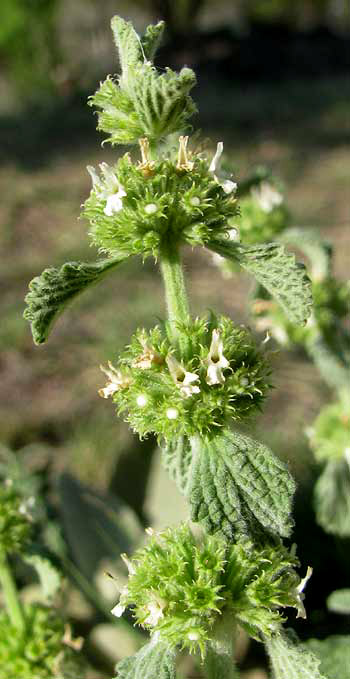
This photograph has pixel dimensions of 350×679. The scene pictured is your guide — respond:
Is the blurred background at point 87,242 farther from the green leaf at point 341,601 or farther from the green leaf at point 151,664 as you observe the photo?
the green leaf at point 151,664

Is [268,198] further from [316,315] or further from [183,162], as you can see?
[183,162]

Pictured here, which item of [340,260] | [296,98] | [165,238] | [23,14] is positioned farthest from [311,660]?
[23,14]

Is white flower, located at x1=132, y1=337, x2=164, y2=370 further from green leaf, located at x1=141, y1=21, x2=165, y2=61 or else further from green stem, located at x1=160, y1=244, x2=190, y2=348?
green leaf, located at x1=141, y1=21, x2=165, y2=61

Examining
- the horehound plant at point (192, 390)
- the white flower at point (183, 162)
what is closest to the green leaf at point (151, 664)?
the horehound plant at point (192, 390)

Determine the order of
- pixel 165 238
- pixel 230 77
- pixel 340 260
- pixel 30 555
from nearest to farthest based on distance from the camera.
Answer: pixel 165 238
pixel 30 555
pixel 340 260
pixel 230 77

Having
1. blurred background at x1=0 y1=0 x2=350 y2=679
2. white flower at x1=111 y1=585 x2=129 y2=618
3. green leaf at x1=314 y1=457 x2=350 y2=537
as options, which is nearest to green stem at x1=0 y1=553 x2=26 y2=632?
blurred background at x1=0 y1=0 x2=350 y2=679

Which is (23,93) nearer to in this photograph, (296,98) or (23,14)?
(23,14)

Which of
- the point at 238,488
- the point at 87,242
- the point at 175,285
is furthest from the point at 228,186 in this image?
the point at 87,242
